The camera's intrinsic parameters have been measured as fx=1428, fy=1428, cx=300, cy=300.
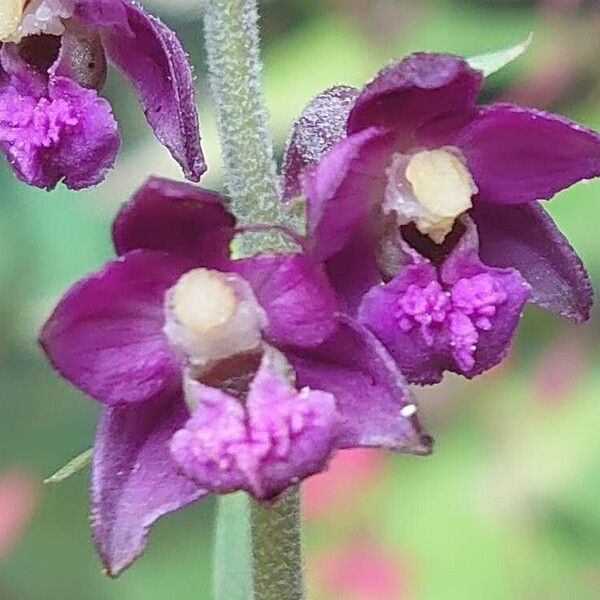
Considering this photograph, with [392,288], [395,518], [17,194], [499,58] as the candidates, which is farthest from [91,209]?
[392,288]

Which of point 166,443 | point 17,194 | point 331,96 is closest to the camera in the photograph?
point 166,443

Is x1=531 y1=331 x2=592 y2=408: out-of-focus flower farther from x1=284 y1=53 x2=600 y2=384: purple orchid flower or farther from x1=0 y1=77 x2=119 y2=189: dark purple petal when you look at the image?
x1=0 y1=77 x2=119 y2=189: dark purple petal

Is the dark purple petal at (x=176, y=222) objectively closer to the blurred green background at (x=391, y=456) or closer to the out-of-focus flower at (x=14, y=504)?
the blurred green background at (x=391, y=456)

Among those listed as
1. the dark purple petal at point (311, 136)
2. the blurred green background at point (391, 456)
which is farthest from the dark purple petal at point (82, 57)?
the blurred green background at point (391, 456)

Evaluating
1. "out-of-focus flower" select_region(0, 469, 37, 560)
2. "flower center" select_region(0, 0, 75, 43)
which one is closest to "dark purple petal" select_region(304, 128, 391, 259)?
"flower center" select_region(0, 0, 75, 43)

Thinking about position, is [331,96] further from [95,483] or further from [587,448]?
[587,448]

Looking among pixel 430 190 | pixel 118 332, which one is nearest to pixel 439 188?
pixel 430 190
